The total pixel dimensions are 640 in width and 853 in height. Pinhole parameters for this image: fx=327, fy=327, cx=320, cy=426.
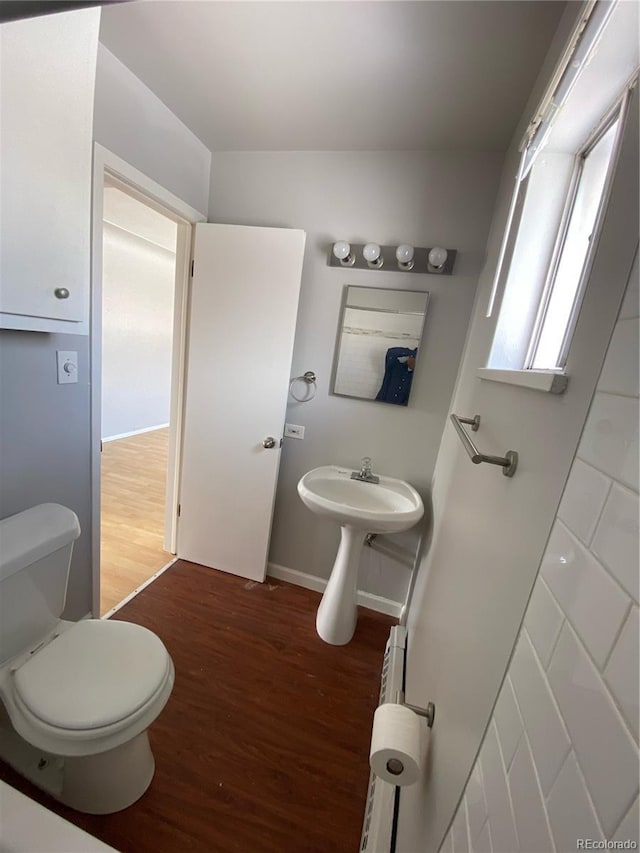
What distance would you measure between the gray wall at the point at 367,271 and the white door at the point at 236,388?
0.42 ft

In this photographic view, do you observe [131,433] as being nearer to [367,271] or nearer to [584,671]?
[367,271]

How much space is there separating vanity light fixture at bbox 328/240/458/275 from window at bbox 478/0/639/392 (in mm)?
454

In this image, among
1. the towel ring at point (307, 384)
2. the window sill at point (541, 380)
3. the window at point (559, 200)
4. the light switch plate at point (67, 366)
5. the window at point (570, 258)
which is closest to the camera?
the window sill at point (541, 380)

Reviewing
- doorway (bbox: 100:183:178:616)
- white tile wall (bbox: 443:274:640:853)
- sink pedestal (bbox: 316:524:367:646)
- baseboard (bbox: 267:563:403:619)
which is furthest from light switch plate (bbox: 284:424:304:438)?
white tile wall (bbox: 443:274:640:853)

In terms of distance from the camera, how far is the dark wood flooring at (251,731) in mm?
1005

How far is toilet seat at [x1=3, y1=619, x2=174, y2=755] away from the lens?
848 millimetres

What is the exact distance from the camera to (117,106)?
1244 millimetres

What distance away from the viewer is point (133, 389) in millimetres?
4438

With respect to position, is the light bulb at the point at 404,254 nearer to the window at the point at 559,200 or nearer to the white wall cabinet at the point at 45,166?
the window at the point at 559,200

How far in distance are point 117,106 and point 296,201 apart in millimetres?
783

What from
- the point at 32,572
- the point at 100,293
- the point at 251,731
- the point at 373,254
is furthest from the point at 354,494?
the point at 100,293

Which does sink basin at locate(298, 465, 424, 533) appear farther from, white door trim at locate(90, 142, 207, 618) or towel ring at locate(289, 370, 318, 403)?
white door trim at locate(90, 142, 207, 618)

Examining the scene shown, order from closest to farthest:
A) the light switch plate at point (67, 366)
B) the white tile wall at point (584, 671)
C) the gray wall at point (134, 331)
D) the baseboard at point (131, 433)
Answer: the white tile wall at point (584, 671), the light switch plate at point (67, 366), the gray wall at point (134, 331), the baseboard at point (131, 433)

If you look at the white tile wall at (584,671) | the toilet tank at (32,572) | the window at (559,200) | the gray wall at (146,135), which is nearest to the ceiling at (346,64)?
the gray wall at (146,135)
